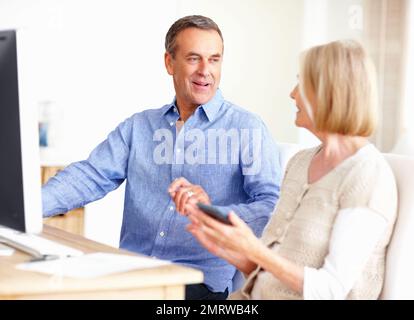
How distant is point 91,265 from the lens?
161 centimetres

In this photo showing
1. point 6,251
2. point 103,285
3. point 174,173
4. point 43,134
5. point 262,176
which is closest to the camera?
point 103,285

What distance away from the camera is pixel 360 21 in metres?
5.46

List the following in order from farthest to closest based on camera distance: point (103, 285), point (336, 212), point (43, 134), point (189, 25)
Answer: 1. point (43, 134)
2. point (189, 25)
3. point (336, 212)
4. point (103, 285)

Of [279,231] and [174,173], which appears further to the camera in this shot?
[174,173]

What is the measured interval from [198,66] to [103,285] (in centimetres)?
130

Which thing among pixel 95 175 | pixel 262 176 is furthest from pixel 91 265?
pixel 95 175

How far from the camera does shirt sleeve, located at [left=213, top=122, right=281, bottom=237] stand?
226cm

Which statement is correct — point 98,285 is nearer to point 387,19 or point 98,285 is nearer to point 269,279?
point 269,279

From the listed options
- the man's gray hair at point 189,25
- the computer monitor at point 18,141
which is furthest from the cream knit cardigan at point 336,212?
the man's gray hair at point 189,25

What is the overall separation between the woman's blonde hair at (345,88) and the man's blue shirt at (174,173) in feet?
2.04

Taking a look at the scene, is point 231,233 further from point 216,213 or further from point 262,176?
point 262,176
